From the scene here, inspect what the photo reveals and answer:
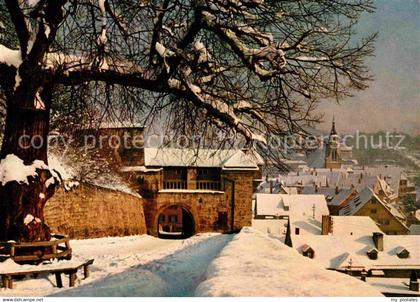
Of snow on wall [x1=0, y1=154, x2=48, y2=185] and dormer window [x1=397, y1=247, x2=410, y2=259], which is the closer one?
snow on wall [x1=0, y1=154, x2=48, y2=185]

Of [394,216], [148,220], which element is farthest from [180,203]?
[394,216]

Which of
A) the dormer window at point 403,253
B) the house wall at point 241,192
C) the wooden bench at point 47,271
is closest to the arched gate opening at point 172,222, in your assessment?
the house wall at point 241,192

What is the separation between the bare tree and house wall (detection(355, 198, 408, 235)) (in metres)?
46.9

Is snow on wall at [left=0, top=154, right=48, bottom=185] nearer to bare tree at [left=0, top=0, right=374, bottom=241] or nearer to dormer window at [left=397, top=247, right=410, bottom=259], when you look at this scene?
bare tree at [left=0, top=0, right=374, bottom=241]

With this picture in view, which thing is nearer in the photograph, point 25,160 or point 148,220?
point 25,160

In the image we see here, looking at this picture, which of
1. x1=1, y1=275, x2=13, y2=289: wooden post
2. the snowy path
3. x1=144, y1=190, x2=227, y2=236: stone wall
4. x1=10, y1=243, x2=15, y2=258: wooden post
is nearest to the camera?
the snowy path

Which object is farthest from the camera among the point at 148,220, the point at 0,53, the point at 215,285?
the point at 148,220

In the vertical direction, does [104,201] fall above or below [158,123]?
below

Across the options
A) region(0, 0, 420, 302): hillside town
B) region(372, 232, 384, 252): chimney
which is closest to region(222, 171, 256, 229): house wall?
region(372, 232, 384, 252): chimney

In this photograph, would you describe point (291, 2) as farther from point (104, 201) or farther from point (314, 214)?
point (314, 214)

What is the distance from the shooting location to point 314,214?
5244cm

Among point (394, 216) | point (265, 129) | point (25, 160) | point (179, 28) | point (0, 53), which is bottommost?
point (394, 216)

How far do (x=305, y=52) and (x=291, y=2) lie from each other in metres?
0.98

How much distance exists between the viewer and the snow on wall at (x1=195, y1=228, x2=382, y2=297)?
475 cm
